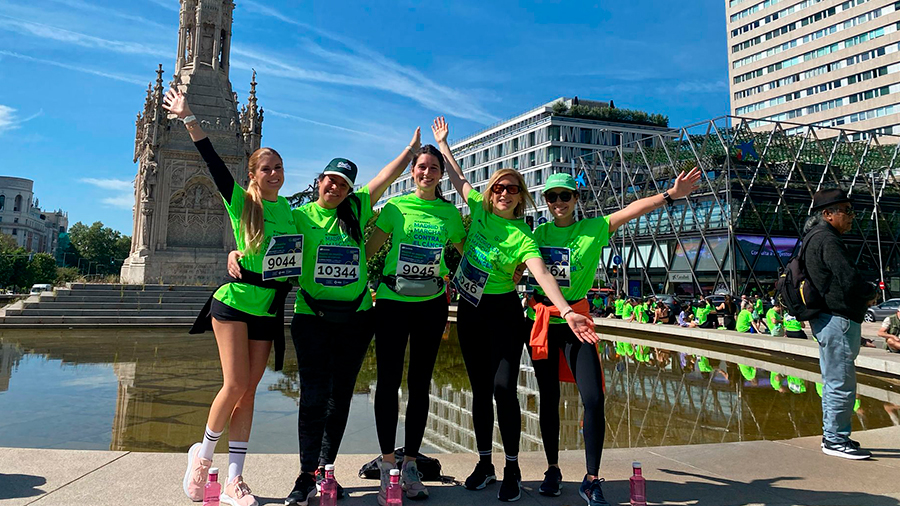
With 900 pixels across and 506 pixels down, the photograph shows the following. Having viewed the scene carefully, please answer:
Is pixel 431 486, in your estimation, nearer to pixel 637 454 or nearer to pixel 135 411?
pixel 637 454

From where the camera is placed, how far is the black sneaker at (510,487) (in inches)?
128

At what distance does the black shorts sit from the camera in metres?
3.38

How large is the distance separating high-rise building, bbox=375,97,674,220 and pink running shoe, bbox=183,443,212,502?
5878cm

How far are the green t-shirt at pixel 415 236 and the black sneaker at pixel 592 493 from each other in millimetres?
1495

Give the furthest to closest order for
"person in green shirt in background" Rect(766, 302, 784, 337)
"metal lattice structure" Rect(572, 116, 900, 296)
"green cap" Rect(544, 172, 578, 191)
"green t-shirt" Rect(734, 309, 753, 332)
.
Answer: "metal lattice structure" Rect(572, 116, 900, 296), "green t-shirt" Rect(734, 309, 753, 332), "person in green shirt in background" Rect(766, 302, 784, 337), "green cap" Rect(544, 172, 578, 191)

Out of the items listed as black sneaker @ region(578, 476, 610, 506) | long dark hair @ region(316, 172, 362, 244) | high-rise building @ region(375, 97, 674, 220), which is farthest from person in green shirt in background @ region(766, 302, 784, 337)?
high-rise building @ region(375, 97, 674, 220)

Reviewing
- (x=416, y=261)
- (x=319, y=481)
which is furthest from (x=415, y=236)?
(x=319, y=481)

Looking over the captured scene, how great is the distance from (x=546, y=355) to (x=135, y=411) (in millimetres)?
4848

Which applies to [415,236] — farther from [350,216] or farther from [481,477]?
[481,477]

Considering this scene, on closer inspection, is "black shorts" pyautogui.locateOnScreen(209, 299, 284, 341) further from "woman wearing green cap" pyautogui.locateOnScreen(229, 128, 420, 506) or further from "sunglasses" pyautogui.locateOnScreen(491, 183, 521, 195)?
"sunglasses" pyautogui.locateOnScreen(491, 183, 521, 195)

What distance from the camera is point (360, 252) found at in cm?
365

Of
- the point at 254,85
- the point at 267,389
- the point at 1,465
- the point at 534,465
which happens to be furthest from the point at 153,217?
the point at 534,465

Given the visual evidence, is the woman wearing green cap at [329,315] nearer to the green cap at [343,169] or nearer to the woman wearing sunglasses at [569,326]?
the green cap at [343,169]

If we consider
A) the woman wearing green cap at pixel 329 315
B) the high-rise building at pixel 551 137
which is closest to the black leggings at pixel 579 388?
the woman wearing green cap at pixel 329 315
